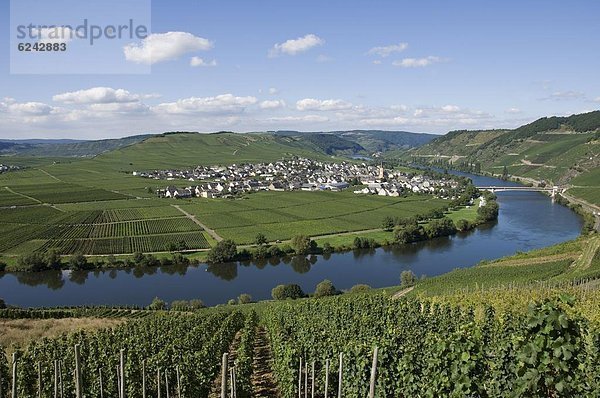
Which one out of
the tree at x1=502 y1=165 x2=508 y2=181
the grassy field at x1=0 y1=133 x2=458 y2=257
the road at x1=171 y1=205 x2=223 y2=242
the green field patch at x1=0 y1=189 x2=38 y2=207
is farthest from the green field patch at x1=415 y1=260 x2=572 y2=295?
the tree at x1=502 y1=165 x2=508 y2=181

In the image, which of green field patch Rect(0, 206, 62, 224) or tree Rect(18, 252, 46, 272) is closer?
tree Rect(18, 252, 46, 272)

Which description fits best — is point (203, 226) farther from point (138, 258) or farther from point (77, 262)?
point (77, 262)

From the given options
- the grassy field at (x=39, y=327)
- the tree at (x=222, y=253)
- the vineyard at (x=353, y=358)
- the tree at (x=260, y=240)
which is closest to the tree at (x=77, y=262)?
the tree at (x=222, y=253)

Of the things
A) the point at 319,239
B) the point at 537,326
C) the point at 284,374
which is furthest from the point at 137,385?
the point at 319,239

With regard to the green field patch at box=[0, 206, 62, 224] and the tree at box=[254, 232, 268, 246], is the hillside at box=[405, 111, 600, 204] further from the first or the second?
the green field patch at box=[0, 206, 62, 224]

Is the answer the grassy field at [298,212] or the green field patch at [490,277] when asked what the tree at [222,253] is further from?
the green field patch at [490,277]

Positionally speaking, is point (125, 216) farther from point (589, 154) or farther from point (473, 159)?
point (473, 159)

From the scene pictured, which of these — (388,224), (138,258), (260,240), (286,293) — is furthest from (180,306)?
(388,224)

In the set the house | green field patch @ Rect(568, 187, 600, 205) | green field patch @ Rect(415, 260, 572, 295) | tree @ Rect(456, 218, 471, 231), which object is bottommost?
green field patch @ Rect(415, 260, 572, 295)
